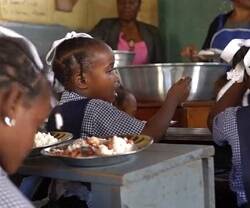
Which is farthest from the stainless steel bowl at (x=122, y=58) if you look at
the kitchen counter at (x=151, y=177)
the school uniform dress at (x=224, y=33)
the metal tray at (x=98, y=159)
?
the metal tray at (x=98, y=159)

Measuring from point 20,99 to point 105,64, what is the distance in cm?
104

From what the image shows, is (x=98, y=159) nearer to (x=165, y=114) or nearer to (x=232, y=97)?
(x=165, y=114)

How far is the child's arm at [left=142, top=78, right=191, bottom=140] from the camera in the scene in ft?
5.75

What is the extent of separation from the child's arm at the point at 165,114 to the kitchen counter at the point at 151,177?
25cm

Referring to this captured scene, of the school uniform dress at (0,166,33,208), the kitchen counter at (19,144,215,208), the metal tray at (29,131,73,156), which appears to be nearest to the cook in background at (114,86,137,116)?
the metal tray at (29,131,73,156)

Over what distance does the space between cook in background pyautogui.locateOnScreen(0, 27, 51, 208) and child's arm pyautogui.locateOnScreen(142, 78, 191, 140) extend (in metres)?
0.75

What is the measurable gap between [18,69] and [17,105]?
0.21 ft

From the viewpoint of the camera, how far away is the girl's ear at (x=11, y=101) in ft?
3.02

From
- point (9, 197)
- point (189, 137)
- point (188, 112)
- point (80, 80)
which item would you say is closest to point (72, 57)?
point (80, 80)

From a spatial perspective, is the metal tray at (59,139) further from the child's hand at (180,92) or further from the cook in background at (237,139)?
the cook in background at (237,139)

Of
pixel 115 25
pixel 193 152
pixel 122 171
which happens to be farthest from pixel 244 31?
pixel 122 171

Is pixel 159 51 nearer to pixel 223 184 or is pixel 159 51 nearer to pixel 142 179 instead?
pixel 223 184

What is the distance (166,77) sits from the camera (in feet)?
8.73

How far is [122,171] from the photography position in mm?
1214
